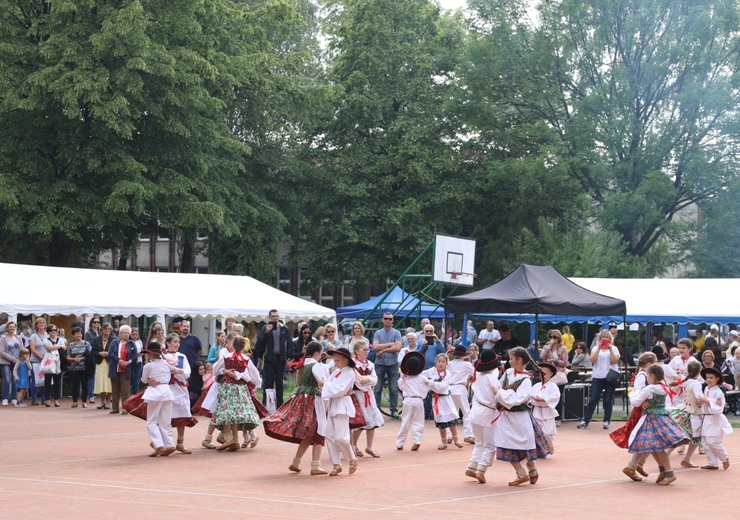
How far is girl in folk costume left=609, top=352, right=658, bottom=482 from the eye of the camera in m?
12.4

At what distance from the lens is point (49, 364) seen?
23719 millimetres

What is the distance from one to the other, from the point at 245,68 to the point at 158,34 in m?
4.50

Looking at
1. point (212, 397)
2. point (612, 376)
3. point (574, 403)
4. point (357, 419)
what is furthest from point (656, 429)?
point (574, 403)

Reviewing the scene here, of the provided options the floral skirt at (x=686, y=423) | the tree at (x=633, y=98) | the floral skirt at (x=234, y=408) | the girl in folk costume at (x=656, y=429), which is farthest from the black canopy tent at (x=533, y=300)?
the tree at (x=633, y=98)

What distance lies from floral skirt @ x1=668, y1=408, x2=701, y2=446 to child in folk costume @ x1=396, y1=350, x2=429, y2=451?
3634 millimetres

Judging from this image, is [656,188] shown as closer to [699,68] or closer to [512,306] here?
[699,68]

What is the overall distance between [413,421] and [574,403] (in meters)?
6.16

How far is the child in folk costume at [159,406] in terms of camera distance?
1441cm

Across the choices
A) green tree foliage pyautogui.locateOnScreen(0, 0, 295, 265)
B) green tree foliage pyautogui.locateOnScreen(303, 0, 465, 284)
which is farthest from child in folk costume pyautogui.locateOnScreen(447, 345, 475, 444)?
green tree foliage pyautogui.locateOnScreen(303, 0, 465, 284)

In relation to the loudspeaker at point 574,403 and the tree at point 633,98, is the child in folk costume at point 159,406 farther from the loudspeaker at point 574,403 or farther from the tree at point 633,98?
the tree at point 633,98

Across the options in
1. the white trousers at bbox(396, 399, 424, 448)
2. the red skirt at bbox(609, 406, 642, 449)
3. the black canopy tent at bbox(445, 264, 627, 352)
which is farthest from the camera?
the black canopy tent at bbox(445, 264, 627, 352)

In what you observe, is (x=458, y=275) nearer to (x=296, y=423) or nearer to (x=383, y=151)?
(x=383, y=151)

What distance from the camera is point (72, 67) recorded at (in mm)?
33188

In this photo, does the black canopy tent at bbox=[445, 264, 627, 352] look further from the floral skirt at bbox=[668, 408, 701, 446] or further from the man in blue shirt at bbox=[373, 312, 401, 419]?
the floral skirt at bbox=[668, 408, 701, 446]
